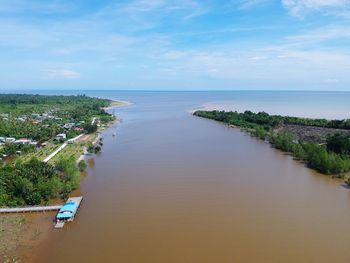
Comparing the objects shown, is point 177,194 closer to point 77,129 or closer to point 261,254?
point 261,254

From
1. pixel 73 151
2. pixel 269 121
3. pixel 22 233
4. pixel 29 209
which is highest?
pixel 269 121

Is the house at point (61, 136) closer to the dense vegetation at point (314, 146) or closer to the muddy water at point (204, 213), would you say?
the muddy water at point (204, 213)

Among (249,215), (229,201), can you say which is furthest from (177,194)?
(249,215)

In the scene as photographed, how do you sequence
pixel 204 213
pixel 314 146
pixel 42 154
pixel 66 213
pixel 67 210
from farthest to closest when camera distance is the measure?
pixel 42 154 < pixel 314 146 < pixel 204 213 < pixel 67 210 < pixel 66 213

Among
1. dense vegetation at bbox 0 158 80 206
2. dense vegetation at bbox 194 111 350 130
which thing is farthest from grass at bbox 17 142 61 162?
dense vegetation at bbox 194 111 350 130

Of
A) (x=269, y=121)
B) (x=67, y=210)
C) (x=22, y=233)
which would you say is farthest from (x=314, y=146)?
(x=22, y=233)

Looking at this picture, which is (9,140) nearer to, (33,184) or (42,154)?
(42,154)

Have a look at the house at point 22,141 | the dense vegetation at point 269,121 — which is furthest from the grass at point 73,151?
the dense vegetation at point 269,121

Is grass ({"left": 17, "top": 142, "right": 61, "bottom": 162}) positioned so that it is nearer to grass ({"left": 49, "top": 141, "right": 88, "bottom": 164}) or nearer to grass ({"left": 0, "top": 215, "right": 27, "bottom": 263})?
grass ({"left": 49, "top": 141, "right": 88, "bottom": 164})

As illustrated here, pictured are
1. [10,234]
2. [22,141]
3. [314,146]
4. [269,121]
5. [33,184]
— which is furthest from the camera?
[269,121]
